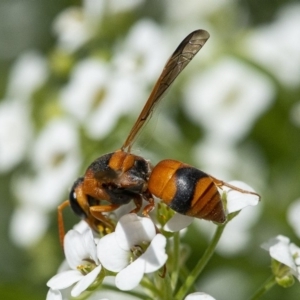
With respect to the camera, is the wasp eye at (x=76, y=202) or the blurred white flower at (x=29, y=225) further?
the blurred white flower at (x=29, y=225)

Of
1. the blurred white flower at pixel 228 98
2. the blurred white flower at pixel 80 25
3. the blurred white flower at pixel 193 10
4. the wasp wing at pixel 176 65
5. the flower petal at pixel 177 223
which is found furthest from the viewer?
the blurred white flower at pixel 193 10

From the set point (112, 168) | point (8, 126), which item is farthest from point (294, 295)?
point (8, 126)

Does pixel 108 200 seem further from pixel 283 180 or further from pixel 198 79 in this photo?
pixel 198 79

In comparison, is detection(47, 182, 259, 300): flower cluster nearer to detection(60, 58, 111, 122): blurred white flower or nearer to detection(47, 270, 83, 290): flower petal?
detection(47, 270, 83, 290): flower petal

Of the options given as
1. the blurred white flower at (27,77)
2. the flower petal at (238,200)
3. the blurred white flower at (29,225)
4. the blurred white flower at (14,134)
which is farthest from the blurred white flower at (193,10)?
the flower petal at (238,200)

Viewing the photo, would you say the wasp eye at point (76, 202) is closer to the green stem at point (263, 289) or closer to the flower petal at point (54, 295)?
the flower petal at point (54, 295)

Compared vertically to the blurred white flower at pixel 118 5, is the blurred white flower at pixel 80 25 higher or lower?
lower
